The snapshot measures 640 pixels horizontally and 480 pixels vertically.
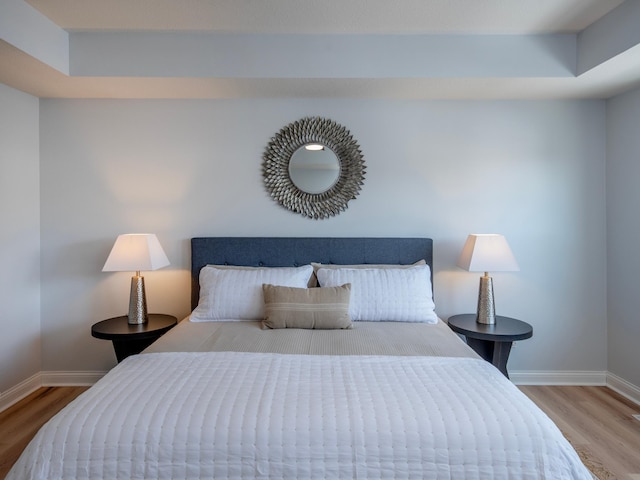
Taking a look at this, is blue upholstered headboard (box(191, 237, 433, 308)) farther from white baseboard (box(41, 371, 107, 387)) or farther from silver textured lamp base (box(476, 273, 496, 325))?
white baseboard (box(41, 371, 107, 387))

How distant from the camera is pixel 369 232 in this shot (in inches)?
127

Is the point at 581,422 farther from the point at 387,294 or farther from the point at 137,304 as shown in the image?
the point at 137,304

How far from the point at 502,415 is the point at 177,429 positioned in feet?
3.78

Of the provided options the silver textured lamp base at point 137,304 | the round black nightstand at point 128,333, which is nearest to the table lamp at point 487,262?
the round black nightstand at point 128,333

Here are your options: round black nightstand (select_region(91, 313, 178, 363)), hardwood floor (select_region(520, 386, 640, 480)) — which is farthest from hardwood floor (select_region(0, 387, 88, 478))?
hardwood floor (select_region(520, 386, 640, 480))

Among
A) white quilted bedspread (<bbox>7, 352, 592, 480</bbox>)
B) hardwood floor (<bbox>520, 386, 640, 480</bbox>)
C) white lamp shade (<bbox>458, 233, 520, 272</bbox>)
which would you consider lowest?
hardwood floor (<bbox>520, 386, 640, 480</bbox>)

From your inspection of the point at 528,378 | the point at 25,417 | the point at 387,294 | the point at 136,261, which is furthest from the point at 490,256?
the point at 25,417

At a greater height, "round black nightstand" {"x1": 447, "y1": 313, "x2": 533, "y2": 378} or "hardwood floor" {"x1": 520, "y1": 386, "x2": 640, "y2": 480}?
"round black nightstand" {"x1": 447, "y1": 313, "x2": 533, "y2": 378}

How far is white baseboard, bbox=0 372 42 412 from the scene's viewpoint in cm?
284

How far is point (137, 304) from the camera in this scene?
2846 mm

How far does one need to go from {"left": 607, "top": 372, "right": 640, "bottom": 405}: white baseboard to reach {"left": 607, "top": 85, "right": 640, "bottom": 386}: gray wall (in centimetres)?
3

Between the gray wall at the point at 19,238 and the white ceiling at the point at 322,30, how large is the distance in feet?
0.83

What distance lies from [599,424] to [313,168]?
263 cm

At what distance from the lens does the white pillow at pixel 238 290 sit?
269 centimetres
